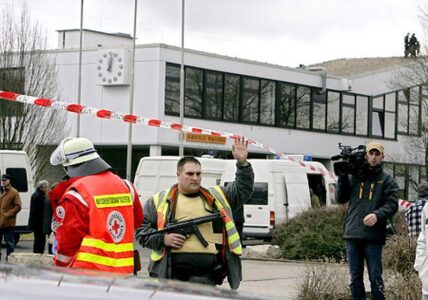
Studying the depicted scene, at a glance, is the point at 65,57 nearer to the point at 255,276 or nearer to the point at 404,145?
the point at 404,145

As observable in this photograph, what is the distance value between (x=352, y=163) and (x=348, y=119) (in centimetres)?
4322

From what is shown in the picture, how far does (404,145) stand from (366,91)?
3.47 m

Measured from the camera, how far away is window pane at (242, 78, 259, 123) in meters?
46.0

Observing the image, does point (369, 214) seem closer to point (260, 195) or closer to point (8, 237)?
point (8, 237)

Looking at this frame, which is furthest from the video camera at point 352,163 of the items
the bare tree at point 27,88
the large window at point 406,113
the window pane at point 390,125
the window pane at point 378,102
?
the window pane at point 390,125

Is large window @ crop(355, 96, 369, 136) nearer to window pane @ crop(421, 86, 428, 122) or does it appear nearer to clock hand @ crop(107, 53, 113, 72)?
window pane @ crop(421, 86, 428, 122)

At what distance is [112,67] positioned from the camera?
137ft

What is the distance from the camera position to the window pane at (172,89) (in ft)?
136

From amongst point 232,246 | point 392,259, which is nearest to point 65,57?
point 392,259

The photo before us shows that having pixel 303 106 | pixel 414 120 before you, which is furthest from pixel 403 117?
pixel 303 106

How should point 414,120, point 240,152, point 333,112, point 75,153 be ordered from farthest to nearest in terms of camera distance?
point 414,120
point 333,112
point 240,152
point 75,153

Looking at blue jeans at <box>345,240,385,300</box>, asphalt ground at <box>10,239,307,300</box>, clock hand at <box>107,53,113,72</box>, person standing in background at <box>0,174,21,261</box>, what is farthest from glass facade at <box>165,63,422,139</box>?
blue jeans at <box>345,240,385,300</box>

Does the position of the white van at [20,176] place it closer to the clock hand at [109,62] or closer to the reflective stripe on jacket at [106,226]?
the clock hand at [109,62]

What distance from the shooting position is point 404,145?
173 ft
